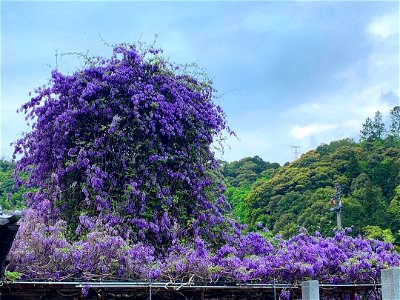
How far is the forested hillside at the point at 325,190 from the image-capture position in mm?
31094

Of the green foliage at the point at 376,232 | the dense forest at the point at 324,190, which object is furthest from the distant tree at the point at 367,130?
the green foliage at the point at 376,232

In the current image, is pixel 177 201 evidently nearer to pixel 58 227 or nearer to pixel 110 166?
pixel 110 166

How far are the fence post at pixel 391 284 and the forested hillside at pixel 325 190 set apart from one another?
18.2 meters

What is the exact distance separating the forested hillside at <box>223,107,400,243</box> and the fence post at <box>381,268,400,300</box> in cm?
1821

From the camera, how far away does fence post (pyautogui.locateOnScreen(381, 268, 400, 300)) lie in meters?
9.43

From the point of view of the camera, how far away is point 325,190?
3450 cm

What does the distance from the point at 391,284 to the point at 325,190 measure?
25.3 meters

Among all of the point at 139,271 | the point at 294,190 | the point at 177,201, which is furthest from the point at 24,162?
the point at 294,190

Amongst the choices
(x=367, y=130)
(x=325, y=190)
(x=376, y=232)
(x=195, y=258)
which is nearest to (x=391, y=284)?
(x=195, y=258)

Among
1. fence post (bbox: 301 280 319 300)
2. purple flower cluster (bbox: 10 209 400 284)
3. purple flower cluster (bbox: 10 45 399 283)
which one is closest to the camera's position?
purple flower cluster (bbox: 10 209 400 284)

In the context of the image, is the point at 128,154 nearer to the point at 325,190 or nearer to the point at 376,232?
the point at 376,232

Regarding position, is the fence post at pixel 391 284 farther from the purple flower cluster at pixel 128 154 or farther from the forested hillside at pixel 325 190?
the forested hillside at pixel 325 190

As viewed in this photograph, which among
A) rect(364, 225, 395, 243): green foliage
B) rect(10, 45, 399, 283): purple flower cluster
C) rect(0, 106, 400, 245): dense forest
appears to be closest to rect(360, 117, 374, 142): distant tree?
rect(0, 106, 400, 245): dense forest

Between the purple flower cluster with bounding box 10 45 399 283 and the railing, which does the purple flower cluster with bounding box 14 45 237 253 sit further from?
the railing
